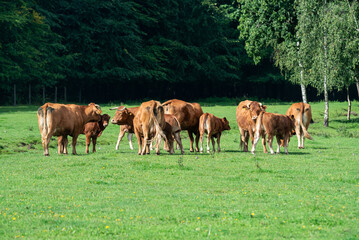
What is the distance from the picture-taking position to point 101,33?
209 feet

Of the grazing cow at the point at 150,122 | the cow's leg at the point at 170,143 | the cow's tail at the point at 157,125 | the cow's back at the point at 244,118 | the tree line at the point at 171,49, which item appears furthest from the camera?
the tree line at the point at 171,49

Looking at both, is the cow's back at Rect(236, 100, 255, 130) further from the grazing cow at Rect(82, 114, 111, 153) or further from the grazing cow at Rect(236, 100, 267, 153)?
the grazing cow at Rect(82, 114, 111, 153)

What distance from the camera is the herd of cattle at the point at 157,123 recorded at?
2169 centimetres

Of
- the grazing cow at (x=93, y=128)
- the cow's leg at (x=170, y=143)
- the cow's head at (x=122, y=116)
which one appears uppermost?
the cow's head at (x=122, y=116)

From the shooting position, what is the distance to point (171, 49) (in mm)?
70438

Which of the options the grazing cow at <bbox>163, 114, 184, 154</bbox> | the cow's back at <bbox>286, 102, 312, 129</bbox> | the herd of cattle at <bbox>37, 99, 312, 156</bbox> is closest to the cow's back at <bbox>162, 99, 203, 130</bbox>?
the herd of cattle at <bbox>37, 99, 312, 156</bbox>

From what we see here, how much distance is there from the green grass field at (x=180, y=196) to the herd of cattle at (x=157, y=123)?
1089mm

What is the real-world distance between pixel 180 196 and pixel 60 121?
1007 centimetres

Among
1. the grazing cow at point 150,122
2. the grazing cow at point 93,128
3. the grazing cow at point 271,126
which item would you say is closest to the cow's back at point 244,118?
the grazing cow at point 271,126

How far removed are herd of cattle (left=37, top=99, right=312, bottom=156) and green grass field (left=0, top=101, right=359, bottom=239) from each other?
1.09 m

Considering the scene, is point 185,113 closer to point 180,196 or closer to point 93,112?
point 93,112

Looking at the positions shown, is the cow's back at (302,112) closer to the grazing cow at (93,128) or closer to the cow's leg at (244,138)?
the cow's leg at (244,138)

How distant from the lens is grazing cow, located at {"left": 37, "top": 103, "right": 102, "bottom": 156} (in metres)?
21.8

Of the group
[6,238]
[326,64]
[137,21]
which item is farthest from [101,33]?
[6,238]
